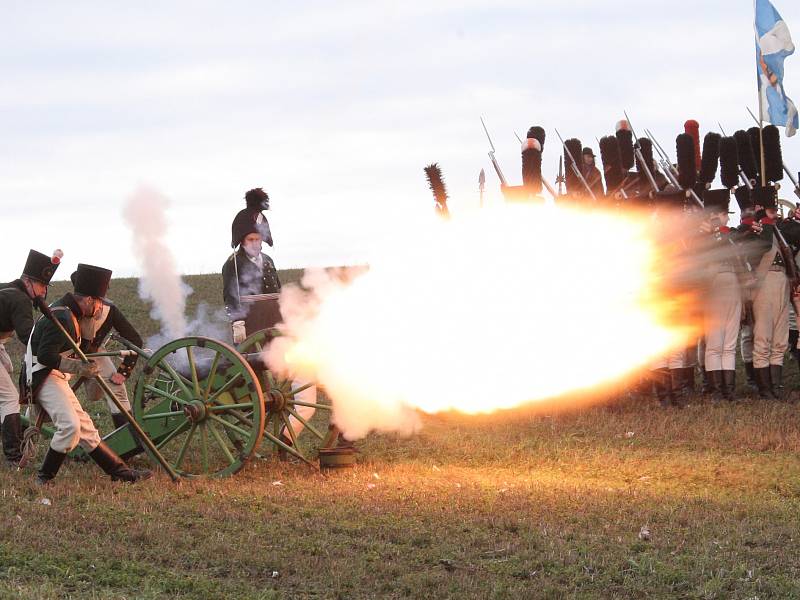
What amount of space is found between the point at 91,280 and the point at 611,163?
721 cm

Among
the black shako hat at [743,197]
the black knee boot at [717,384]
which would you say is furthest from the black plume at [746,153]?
the black knee boot at [717,384]

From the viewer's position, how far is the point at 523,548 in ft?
25.2

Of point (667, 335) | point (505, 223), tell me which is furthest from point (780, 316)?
point (505, 223)

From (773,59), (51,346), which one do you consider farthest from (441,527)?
(773,59)

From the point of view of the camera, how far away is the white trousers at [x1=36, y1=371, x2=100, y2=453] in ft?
32.4

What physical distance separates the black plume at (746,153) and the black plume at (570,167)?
6.66 ft

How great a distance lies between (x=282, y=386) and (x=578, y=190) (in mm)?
5829

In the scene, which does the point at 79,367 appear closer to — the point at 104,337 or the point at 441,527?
the point at 104,337

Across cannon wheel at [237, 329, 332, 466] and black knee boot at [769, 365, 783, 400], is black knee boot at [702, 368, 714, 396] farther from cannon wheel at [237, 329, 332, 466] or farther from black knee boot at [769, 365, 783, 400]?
cannon wheel at [237, 329, 332, 466]

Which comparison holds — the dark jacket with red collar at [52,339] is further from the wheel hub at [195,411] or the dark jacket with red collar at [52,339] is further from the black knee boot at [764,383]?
the black knee boot at [764,383]

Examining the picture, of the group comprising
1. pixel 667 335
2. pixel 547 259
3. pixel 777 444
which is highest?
pixel 547 259

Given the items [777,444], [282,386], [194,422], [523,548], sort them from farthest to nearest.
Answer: [777,444] < [282,386] < [194,422] < [523,548]

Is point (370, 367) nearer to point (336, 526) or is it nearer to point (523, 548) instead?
point (336, 526)

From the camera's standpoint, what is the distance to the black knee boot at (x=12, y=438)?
11180 millimetres
